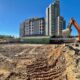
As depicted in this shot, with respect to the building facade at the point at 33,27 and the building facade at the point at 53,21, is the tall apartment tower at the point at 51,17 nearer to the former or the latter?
the building facade at the point at 53,21

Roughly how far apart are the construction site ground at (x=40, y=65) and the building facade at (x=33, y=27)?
51.7 meters

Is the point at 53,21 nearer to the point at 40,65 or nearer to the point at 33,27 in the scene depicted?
the point at 33,27

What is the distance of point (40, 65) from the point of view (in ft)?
126

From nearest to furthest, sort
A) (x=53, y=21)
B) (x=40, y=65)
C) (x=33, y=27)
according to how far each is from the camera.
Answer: (x=40, y=65)
(x=53, y=21)
(x=33, y=27)

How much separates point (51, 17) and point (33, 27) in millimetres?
13746

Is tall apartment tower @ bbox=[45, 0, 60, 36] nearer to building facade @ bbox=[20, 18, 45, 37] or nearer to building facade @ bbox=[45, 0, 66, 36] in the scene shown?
building facade @ bbox=[45, 0, 66, 36]

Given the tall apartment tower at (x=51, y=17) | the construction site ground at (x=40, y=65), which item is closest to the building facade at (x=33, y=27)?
the tall apartment tower at (x=51, y=17)

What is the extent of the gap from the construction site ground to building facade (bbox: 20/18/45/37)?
51.7 metres

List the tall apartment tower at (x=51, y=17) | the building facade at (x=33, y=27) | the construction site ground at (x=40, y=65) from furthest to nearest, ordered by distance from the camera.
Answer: the building facade at (x=33, y=27) < the tall apartment tower at (x=51, y=17) < the construction site ground at (x=40, y=65)

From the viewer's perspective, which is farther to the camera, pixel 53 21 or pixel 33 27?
pixel 33 27

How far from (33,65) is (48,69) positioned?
336 centimetres

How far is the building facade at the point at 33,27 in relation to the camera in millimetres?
108706

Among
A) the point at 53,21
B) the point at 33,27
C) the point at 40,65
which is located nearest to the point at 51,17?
the point at 53,21

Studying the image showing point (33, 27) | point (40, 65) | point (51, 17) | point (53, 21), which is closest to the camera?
point (40, 65)
